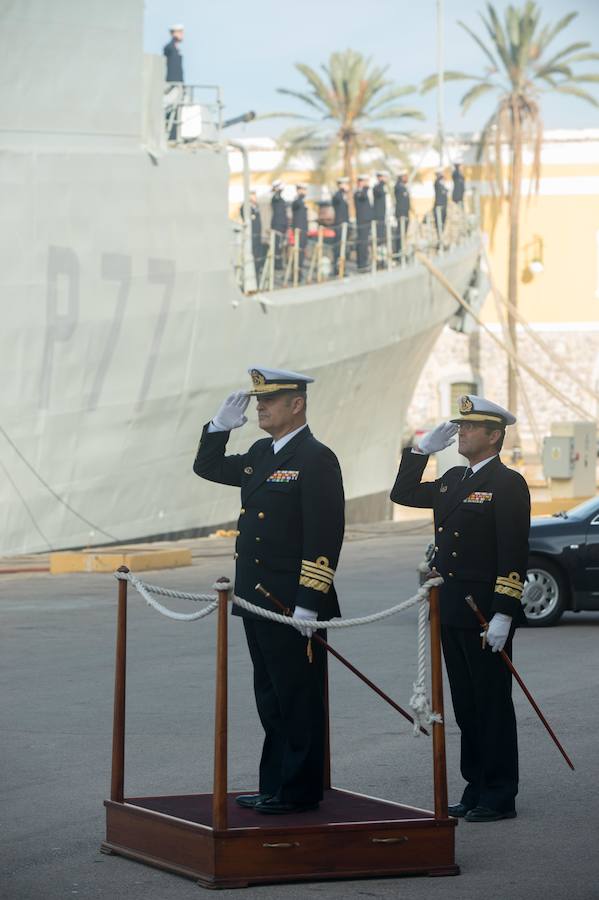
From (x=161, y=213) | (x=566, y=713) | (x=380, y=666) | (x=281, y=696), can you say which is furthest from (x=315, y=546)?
(x=161, y=213)

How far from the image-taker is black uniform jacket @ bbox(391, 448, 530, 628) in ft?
22.0

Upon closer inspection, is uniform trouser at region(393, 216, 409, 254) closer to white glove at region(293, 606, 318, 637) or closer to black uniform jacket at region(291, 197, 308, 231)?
black uniform jacket at region(291, 197, 308, 231)

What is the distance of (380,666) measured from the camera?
11.1m

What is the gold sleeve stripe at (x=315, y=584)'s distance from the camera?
6051mm

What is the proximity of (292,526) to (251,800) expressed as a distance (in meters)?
1.06

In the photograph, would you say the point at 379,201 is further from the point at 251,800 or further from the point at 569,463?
the point at 251,800

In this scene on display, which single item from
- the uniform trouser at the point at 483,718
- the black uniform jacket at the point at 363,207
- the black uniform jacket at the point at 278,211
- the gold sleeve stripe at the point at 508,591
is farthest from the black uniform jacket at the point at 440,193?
the gold sleeve stripe at the point at 508,591

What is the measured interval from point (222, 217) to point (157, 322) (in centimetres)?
222

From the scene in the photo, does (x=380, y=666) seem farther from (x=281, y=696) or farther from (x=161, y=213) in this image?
(x=161, y=213)

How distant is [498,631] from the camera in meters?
6.60

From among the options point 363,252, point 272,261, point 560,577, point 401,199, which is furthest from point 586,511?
point 401,199

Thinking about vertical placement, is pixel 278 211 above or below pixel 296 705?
above

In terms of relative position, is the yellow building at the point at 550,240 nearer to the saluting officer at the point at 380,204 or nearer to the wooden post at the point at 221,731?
the saluting officer at the point at 380,204

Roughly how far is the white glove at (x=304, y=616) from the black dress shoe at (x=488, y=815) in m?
1.21
